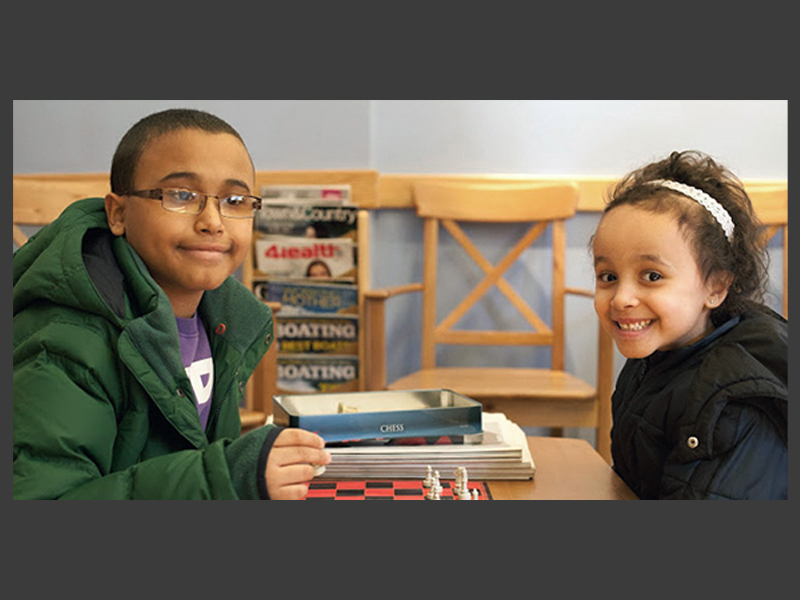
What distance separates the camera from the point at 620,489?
2.18 feet

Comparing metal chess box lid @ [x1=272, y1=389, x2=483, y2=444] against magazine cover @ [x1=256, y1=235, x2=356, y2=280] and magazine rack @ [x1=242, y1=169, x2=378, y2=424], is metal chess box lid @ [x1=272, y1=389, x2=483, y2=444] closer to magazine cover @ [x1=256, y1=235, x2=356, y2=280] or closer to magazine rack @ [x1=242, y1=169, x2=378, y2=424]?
magazine rack @ [x1=242, y1=169, x2=378, y2=424]

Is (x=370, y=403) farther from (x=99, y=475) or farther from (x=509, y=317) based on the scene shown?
(x=509, y=317)

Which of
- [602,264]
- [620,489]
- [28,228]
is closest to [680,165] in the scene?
[602,264]

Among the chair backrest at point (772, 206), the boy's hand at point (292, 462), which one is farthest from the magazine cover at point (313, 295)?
the boy's hand at point (292, 462)

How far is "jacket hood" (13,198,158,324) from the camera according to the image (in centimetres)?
55

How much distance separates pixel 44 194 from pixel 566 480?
78 centimetres

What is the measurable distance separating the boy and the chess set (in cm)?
12

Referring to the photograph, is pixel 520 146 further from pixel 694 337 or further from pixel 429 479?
pixel 429 479

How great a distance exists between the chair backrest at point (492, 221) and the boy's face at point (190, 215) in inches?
58.7

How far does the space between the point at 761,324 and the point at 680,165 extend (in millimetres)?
198

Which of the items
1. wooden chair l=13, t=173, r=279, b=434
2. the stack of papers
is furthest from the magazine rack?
the stack of papers

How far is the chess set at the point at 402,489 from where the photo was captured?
2.01 feet

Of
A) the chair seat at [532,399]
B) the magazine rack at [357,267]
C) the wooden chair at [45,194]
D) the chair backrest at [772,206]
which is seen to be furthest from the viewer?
the chair backrest at [772,206]

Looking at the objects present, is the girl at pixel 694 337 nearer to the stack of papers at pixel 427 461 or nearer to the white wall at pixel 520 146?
the stack of papers at pixel 427 461
